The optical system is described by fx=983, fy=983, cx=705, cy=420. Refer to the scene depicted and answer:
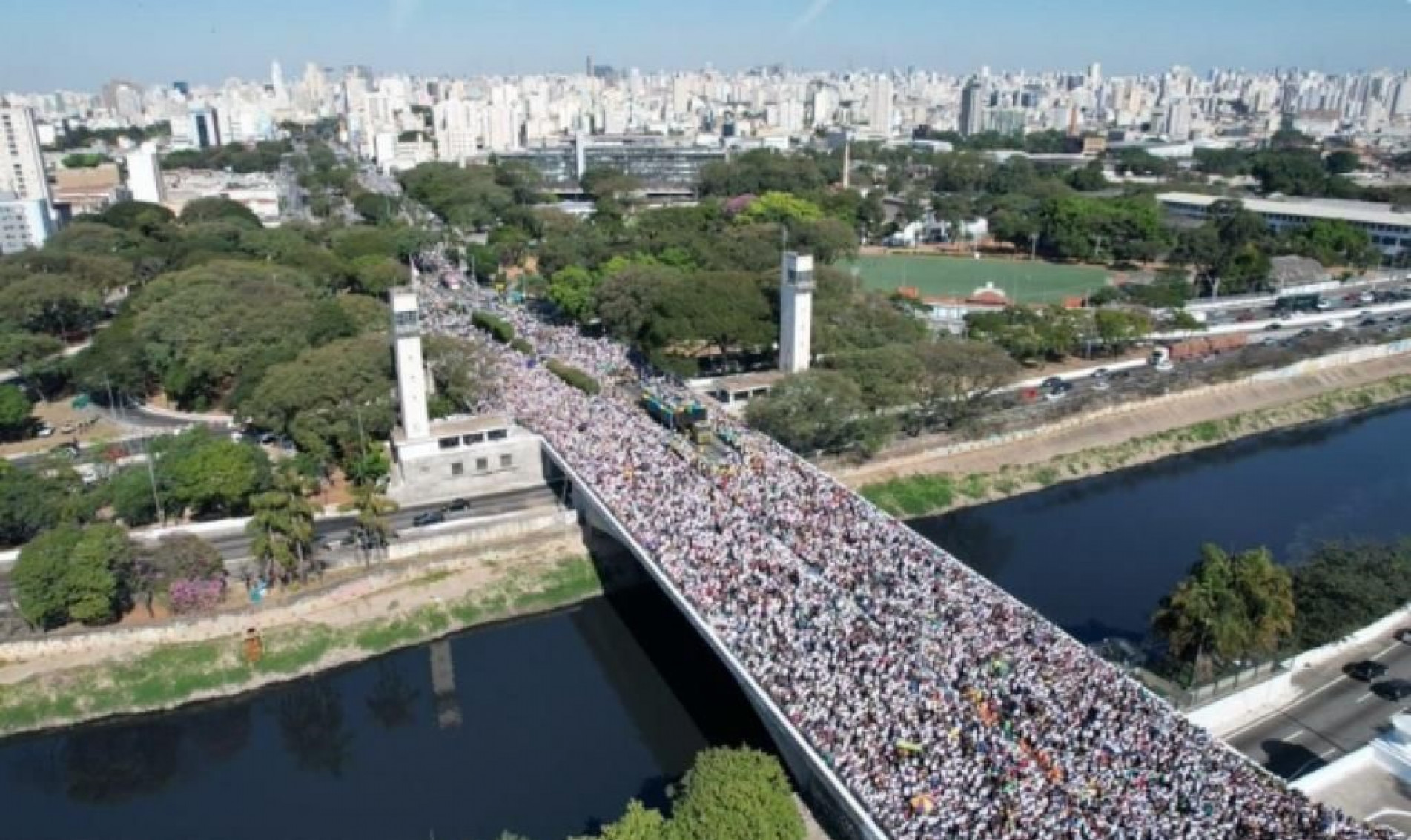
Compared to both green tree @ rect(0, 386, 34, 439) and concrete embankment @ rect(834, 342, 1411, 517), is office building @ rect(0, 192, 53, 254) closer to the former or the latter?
green tree @ rect(0, 386, 34, 439)

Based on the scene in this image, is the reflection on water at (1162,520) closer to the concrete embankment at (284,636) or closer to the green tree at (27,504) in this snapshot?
the concrete embankment at (284,636)

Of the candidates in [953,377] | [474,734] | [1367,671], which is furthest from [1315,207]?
[474,734]

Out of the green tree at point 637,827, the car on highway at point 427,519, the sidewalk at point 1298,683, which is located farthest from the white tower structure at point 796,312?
the green tree at point 637,827

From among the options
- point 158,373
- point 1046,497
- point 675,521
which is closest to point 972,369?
point 1046,497

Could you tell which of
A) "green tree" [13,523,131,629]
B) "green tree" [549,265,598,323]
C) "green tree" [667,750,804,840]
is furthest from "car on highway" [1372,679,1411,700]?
"green tree" [549,265,598,323]

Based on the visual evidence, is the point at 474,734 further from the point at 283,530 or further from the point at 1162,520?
the point at 1162,520
